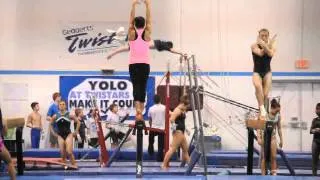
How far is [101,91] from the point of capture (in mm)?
15406

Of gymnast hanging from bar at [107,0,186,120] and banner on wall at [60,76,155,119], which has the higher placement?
gymnast hanging from bar at [107,0,186,120]

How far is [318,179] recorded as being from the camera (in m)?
7.06

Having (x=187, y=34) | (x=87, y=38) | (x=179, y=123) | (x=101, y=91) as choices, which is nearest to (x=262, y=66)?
(x=179, y=123)

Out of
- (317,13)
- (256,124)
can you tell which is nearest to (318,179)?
(256,124)

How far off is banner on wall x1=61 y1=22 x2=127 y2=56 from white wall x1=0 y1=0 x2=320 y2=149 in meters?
0.11

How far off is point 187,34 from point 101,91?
3.09m

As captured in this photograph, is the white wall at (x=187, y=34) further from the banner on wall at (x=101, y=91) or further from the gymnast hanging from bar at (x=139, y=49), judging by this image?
the gymnast hanging from bar at (x=139, y=49)

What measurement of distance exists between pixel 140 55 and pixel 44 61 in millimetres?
9751

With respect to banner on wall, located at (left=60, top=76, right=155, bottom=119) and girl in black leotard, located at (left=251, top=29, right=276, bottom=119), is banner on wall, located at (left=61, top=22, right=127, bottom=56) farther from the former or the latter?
girl in black leotard, located at (left=251, top=29, right=276, bottom=119)

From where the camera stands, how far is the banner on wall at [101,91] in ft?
50.4

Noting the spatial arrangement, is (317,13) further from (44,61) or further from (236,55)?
(44,61)

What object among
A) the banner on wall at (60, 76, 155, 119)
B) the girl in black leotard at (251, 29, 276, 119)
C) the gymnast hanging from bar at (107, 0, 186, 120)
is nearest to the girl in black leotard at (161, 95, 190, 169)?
the girl in black leotard at (251, 29, 276, 119)

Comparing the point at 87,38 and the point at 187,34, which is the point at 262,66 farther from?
the point at 87,38

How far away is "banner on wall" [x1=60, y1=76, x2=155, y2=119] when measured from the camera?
15359mm
